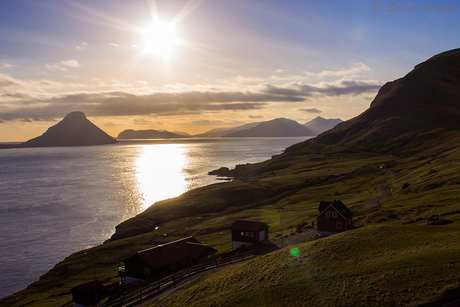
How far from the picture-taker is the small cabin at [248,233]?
5958 cm

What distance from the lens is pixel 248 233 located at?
60.4 m

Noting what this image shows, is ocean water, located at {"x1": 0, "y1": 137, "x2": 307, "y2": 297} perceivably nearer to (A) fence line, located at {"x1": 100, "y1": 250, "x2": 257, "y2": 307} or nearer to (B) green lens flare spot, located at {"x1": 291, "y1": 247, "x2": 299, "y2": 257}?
(A) fence line, located at {"x1": 100, "y1": 250, "x2": 257, "y2": 307}

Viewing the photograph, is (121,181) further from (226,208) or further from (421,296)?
(421,296)

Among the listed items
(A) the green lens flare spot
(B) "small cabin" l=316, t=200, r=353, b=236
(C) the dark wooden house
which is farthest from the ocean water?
(B) "small cabin" l=316, t=200, r=353, b=236

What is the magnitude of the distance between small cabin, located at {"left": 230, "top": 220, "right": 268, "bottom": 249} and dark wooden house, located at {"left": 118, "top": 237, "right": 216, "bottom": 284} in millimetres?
6296

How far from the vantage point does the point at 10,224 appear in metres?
102

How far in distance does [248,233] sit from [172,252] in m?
15.2

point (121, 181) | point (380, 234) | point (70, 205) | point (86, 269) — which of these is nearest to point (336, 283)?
point (380, 234)

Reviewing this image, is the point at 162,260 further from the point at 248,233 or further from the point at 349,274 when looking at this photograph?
the point at 349,274

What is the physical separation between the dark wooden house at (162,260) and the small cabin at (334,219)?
21643 millimetres

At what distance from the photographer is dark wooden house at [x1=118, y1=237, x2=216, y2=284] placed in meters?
50.4

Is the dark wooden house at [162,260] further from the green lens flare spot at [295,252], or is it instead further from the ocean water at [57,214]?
the ocean water at [57,214]

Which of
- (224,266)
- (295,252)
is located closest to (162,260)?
(224,266)

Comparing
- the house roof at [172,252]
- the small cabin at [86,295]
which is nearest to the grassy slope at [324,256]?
the small cabin at [86,295]
